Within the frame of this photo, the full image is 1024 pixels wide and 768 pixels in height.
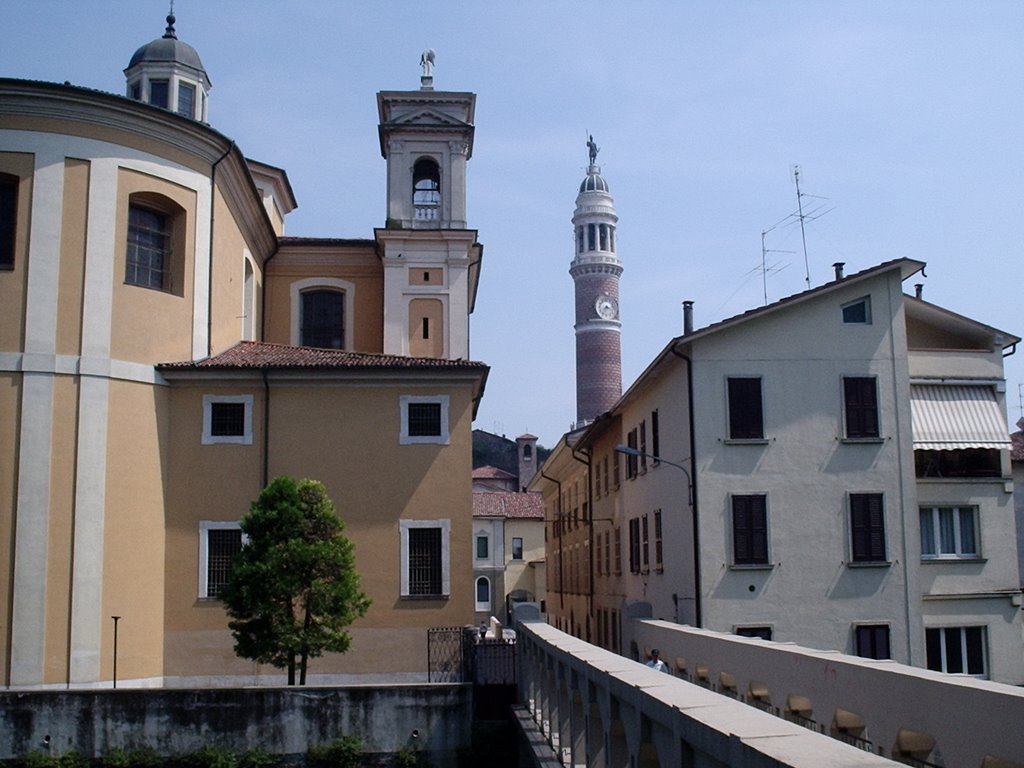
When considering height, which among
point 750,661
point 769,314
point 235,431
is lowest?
point 750,661

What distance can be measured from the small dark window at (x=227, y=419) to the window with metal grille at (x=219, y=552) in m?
2.19

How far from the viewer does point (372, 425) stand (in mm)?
25797

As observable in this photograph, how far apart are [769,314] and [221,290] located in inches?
525

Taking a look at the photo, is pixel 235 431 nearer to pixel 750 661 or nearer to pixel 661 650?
pixel 661 650

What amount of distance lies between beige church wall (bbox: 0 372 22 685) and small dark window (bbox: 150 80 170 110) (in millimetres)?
18117

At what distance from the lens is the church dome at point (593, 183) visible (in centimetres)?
11781

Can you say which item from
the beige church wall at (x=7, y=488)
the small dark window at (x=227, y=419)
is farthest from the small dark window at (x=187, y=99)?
the beige church wall at (x=7, y=488)

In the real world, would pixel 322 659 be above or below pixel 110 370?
below

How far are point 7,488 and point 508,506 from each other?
53751mm

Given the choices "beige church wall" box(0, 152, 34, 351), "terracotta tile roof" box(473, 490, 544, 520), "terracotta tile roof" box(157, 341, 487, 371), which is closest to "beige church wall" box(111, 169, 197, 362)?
"terracotta tile roof" box(157, 341, 487, 371)

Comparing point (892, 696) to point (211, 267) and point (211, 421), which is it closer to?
point (211, 421)

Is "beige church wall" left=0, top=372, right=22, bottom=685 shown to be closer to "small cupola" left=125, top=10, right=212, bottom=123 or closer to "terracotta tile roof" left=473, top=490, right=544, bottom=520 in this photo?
"small cupola" left=125, top=10, right=212, bottom=123

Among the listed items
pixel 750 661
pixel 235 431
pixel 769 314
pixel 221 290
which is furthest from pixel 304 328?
pixel 750 661

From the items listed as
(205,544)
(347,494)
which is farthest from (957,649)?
(205,544)
